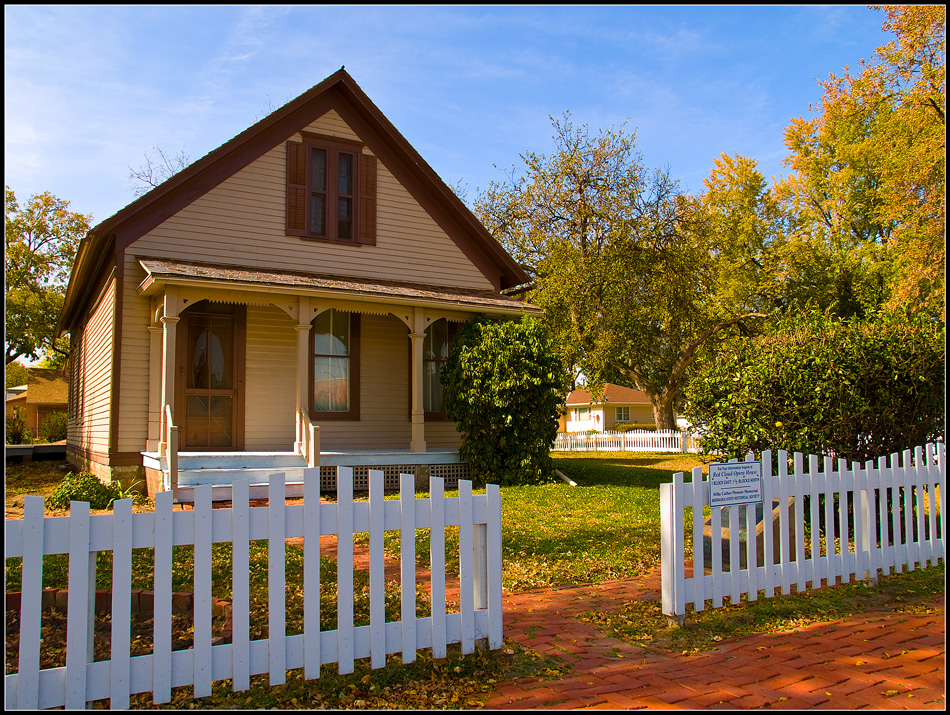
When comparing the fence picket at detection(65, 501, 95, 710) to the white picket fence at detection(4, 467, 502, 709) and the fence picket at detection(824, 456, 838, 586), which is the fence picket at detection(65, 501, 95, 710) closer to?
the white picket fence at detection(4, 467, 502, 709)

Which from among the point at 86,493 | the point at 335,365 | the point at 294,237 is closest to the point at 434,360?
the point at 335,365

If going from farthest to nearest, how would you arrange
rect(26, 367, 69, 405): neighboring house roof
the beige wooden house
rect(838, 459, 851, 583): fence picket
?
rect(26, 367, 69, 405): neighboring house roof < the beige wooden house < rect(838, 459, 851, 583): fence picket

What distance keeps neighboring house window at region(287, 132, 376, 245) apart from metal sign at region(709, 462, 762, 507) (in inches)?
424

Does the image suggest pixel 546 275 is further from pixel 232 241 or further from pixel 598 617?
pixel 598 617

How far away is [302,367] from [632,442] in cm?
2584

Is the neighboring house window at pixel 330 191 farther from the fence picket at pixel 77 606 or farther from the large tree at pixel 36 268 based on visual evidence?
the large tree at pixel 36 268

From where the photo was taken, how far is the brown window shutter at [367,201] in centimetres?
1484

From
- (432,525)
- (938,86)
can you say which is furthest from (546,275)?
(432,525)

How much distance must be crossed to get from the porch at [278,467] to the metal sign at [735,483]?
241 inches

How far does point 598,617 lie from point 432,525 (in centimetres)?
199

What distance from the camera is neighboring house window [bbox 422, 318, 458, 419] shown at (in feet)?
49.9

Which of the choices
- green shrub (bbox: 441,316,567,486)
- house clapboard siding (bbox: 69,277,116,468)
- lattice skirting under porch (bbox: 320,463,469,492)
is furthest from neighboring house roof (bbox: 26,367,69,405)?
green shrub (bbox: 441,316,567,486)

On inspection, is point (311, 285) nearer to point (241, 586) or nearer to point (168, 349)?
point (168, 349)

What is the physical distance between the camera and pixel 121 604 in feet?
11.9
